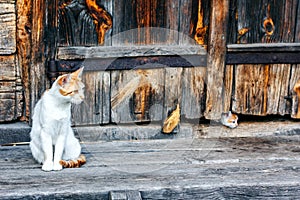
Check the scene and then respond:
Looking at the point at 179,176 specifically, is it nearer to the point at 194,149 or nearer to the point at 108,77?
the point at 194,149

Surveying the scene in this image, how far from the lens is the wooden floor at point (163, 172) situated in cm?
261

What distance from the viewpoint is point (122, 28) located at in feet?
10.7

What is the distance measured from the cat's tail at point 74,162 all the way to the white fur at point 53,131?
3 centimetres

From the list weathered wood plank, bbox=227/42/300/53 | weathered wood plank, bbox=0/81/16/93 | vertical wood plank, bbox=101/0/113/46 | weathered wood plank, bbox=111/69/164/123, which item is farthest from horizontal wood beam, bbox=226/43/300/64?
weathered wood plank, bbox=0/81/16/93

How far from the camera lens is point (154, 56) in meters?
3.35

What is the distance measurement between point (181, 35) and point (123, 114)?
65 centimetres

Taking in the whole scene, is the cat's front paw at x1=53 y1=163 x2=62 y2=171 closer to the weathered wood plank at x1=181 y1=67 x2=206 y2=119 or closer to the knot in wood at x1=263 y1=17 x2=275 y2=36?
the weathered wood plank at x1=181 y1=67 x2=206 y2=119

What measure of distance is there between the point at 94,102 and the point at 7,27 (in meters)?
0.72

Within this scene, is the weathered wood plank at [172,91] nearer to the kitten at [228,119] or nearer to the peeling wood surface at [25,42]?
the kitten at [228,119]

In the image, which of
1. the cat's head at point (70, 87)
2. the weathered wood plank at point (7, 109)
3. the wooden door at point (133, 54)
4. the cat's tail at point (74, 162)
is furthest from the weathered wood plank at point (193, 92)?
the weathered wood plank at point (7, 109)

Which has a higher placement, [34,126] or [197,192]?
[34,126]

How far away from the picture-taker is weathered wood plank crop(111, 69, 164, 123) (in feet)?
11.0

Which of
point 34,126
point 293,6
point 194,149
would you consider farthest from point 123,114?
point 293,6

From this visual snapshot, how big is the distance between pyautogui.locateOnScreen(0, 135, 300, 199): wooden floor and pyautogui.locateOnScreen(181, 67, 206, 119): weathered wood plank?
0.72 feet
